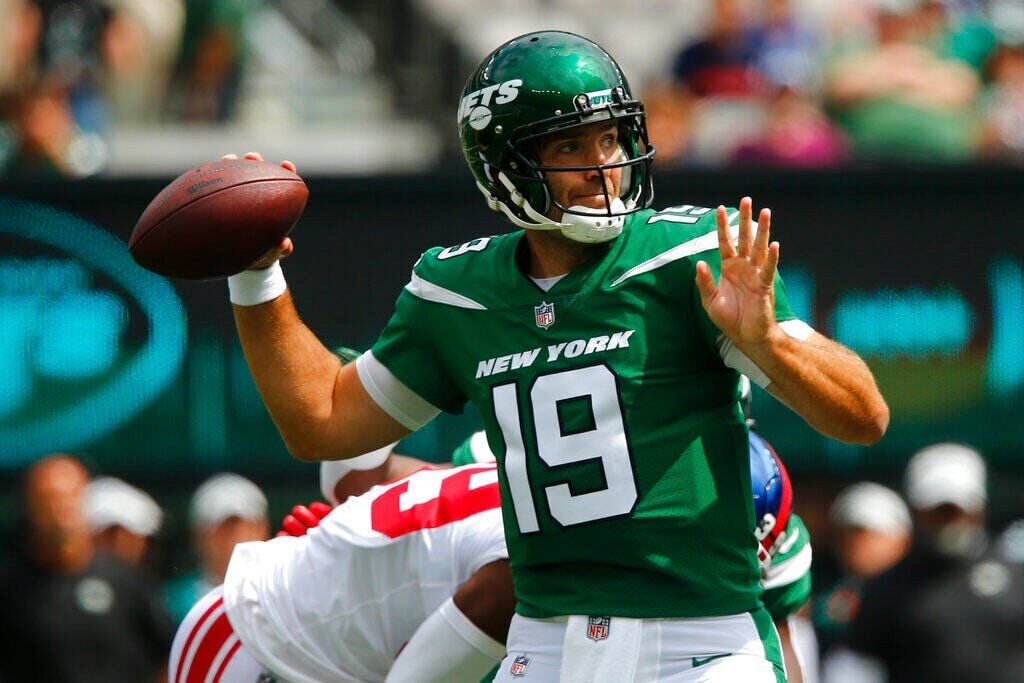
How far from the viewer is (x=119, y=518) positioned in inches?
315

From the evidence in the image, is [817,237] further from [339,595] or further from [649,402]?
[649,402]

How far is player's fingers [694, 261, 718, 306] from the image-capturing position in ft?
10.9

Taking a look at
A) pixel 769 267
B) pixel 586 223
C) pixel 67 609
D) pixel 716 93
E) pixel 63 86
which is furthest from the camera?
pixel 716 93

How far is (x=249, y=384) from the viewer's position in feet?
26.8

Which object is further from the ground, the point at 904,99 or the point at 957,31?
the point at 957,31

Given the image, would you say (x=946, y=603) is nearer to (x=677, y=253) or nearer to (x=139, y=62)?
(x=677, y=253)

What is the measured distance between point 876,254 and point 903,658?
1.92m

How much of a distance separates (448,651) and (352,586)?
0.43 m

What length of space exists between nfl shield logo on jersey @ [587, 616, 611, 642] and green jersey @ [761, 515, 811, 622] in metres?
0.86

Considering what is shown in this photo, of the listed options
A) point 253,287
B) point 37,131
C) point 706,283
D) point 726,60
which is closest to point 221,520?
point 37,131

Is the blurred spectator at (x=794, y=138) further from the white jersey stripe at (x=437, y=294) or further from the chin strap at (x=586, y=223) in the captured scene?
the chin strap at (x=586, y=223)

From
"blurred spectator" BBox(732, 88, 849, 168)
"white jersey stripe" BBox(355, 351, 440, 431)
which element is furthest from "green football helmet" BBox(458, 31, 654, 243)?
"blurred spectator" BBox(732, 88, 849, 168)

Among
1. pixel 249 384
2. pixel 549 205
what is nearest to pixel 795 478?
pixel 249 384

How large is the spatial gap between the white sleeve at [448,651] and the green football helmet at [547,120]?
107cm
